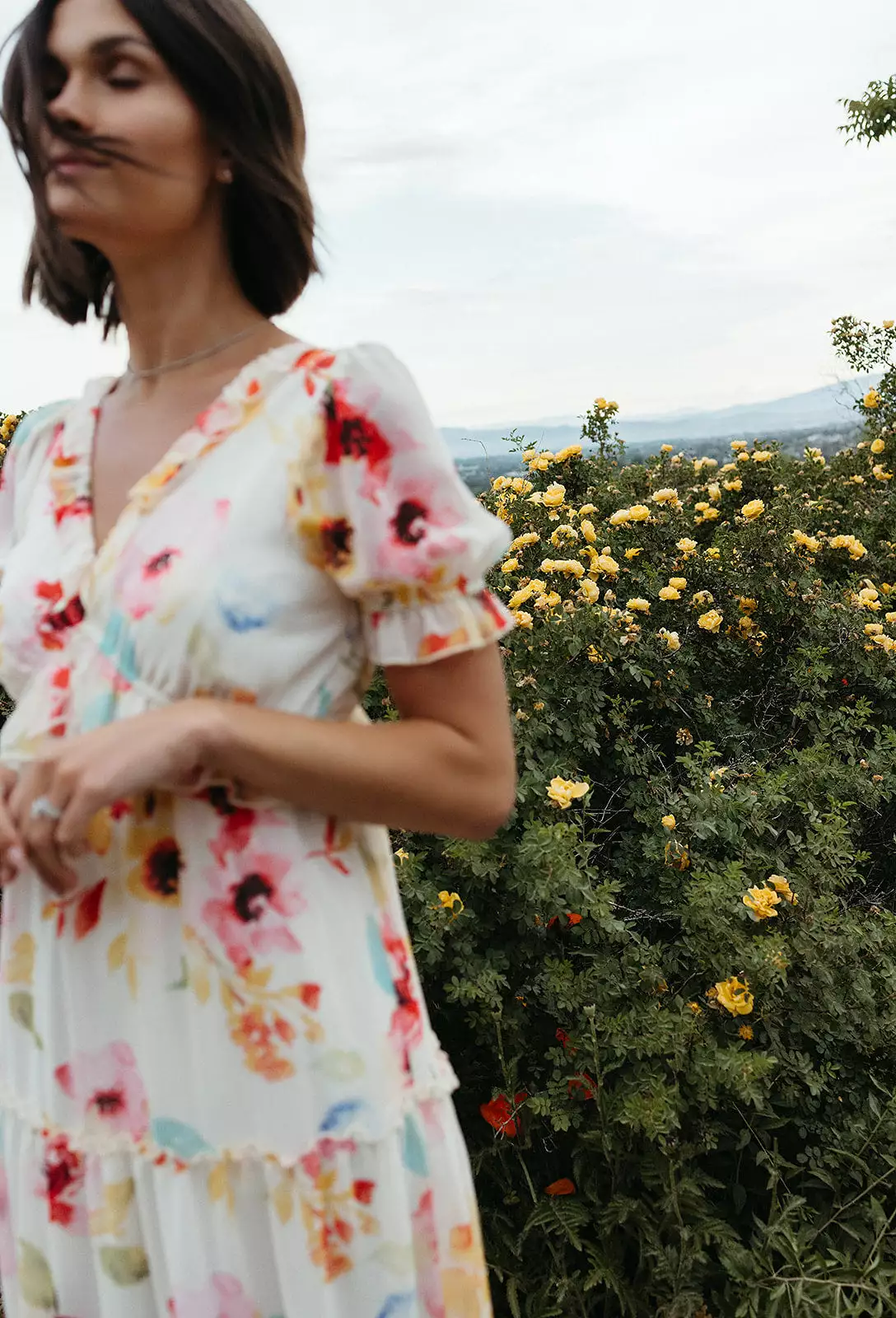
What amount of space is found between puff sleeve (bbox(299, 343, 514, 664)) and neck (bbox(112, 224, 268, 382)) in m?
0.25

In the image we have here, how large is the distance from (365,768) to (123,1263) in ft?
1.69

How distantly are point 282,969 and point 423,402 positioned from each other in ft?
1.64

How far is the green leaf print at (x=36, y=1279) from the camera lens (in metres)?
1.04

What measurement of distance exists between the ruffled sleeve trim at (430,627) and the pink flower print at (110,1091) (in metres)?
0.44

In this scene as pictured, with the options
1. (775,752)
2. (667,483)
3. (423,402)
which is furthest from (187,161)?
(667,483)

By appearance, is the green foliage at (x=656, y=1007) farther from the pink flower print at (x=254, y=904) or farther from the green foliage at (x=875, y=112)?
the green foliage at (x=875, y=112)

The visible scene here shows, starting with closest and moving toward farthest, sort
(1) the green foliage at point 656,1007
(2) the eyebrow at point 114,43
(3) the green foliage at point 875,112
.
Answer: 1. (2) the eyebrow at point 114,43
2. (1) the green foliage at point 656,1007
3. (3) the green foliage at point 875,112

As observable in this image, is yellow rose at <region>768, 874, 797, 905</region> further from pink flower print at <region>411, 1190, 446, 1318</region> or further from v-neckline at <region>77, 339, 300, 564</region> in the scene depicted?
v-neckline at <region>77, 339, 300, 564</region>

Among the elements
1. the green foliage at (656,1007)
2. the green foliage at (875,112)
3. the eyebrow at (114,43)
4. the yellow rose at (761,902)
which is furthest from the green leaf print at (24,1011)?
the green foliage at (875,112)

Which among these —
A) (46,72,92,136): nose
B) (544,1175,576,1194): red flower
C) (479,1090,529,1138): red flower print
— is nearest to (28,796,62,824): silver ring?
(46,72,92,136): nose

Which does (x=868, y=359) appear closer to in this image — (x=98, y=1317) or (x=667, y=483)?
(x=667, y=483)

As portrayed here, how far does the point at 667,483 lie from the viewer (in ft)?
15.3

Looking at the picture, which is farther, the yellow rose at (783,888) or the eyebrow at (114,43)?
the yellow rose at (783,888)

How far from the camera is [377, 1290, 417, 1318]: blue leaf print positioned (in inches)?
38.5
